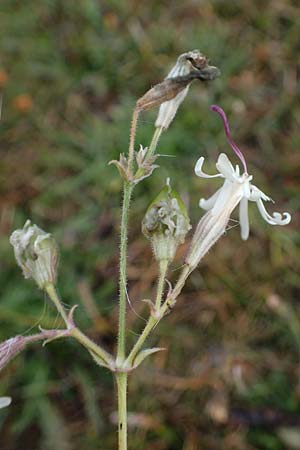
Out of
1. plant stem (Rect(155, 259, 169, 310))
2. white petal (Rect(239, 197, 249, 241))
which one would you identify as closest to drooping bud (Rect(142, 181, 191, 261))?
plant stem (Rect(155, 259, 169, 310))

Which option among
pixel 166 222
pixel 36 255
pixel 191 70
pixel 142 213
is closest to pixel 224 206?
pixel 166 222

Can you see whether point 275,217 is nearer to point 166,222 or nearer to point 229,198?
point 229,198

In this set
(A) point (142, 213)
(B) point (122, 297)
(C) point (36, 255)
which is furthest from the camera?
(A) point (142, 213)

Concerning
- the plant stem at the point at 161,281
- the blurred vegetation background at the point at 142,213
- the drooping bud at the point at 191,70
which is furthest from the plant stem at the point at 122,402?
the blurred vegetation background at the point at 142,213

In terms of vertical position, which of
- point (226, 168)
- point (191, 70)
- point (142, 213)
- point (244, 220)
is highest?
point (191, 70)

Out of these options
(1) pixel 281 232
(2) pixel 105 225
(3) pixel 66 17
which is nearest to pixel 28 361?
(2) pixel 105 225

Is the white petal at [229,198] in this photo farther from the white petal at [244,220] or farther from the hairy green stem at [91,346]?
the hairy green stem at [91,346]

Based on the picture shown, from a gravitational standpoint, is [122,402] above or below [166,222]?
below

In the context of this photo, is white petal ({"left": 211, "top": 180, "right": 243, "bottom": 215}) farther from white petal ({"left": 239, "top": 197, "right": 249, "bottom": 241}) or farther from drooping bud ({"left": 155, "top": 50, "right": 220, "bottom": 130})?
drooping bud ({"left": 155, "top": 50, "right": 220, "bottom": 130})

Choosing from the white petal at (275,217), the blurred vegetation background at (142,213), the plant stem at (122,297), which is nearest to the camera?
the plant stem at (122,297)
